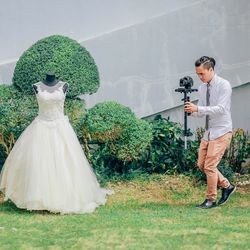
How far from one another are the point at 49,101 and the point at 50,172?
0.81m

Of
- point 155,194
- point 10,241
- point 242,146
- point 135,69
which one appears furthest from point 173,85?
point 10,241

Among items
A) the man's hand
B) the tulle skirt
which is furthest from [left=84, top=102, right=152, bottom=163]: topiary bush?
the man's hand

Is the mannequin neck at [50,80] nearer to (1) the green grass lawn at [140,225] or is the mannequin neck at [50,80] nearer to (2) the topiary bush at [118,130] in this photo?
(2) the topiary bush at [118,130]

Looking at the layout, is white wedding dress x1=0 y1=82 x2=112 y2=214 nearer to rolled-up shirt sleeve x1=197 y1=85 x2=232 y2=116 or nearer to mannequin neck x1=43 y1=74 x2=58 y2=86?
mannequin neck x1=43 y1=74 x2=58 y2=86

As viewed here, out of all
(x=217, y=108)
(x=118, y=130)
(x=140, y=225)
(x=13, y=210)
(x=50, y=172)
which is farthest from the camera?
(x=118, y=130)

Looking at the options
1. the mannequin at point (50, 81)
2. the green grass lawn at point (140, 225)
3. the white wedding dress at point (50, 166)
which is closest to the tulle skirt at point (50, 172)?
the white wedding dress at point (50, 166)

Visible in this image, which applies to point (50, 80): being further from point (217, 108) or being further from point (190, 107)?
point (217, 108)

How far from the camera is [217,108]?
→ 8.06 m

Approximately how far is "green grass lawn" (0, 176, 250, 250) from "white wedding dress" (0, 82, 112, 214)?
6.8 inches

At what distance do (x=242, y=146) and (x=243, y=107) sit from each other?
986mm

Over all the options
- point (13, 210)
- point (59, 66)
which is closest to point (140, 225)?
point (13, 210)

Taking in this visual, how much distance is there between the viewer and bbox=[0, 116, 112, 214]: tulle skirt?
823 centimetres

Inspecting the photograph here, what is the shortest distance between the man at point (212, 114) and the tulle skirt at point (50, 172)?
1372mm

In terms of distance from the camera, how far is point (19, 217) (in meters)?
8.01
